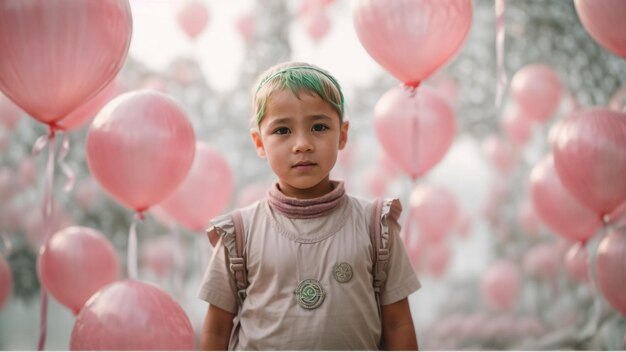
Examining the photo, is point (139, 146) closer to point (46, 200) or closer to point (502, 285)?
point (46, 200)

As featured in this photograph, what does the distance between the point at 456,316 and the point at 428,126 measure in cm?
503

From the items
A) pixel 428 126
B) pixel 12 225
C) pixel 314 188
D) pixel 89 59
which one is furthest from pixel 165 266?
pixel 314 188

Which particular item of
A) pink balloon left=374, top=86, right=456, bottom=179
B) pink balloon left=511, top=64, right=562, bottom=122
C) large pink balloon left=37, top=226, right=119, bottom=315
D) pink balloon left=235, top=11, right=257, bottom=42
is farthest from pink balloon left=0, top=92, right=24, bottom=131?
pink balloon left=511, top=64, right=562, bottom=122

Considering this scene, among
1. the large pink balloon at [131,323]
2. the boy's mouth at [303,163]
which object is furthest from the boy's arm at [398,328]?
the large pink balloon at [131,323]

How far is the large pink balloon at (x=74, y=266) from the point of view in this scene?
2580mm

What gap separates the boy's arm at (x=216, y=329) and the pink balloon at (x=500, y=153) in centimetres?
484

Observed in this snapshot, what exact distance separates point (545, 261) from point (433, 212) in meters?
1.76

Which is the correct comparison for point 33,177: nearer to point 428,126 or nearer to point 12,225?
point 12,225

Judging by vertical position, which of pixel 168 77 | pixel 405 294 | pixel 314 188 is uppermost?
pixel 168 77

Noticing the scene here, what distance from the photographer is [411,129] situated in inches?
119

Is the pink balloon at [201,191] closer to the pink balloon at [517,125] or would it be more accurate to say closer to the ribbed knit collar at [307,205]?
the ribbed knit collar at [307,205]

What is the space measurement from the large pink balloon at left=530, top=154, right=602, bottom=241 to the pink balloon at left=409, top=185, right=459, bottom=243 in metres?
1.17

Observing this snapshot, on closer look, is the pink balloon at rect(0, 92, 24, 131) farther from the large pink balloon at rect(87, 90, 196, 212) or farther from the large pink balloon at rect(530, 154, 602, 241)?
the large pink balloon at rect(530, 154, 602, 241)

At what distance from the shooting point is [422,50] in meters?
2.29
